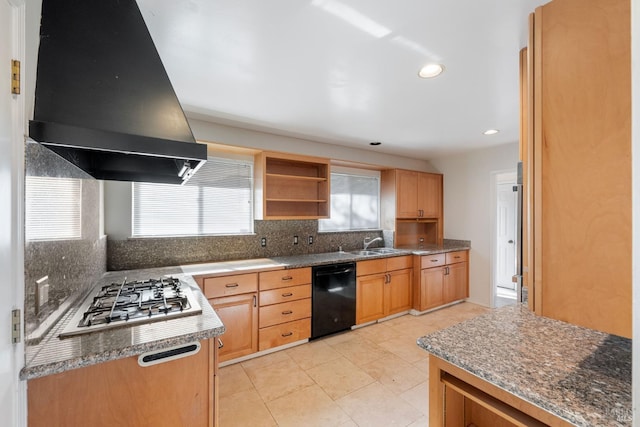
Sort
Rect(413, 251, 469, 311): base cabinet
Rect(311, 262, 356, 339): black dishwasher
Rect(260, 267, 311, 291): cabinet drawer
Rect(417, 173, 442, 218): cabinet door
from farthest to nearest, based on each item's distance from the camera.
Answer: Rect(417, 173, 442, 218): cabinet door < Rect(413, 251, 469, 311): base cabinet < Rect(311, 262, 356, 339): black dishwasher < Rect(260, 267, 311, 291): cabinet drawer

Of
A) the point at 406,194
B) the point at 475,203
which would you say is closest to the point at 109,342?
the point at 406,194

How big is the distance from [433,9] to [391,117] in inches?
57.9

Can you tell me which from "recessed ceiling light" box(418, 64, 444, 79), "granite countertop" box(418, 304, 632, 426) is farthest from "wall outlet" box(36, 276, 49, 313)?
"recessed ceiling light" box(418, 64, 444, 79)

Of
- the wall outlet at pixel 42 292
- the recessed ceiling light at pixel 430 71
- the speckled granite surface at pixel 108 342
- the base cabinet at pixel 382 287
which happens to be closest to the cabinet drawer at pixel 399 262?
the base cabinet at pixel 382 287

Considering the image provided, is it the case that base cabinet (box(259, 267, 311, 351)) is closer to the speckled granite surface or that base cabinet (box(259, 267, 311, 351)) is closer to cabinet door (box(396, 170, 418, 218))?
the speckled granite surface

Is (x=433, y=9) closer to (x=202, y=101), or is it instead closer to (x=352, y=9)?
(x=352, y=9)

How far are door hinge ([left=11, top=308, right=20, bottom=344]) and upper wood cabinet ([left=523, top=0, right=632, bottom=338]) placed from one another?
5.47ft

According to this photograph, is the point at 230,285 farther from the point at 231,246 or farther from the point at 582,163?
the point at 582,163

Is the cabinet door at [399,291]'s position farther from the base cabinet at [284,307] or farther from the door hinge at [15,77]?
Answer: the door hinge at [15,77]

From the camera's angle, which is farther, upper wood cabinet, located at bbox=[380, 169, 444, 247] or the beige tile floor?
upper wood cabinet, located at bbox=[380, 169, 444, 247]

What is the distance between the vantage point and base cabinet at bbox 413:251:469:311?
12.4 ft

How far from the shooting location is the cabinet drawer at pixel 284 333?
8.82 ft

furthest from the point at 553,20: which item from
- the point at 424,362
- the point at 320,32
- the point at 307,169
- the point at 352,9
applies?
the point at 307,169

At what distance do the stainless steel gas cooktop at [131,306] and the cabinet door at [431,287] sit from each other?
10.3 ft
